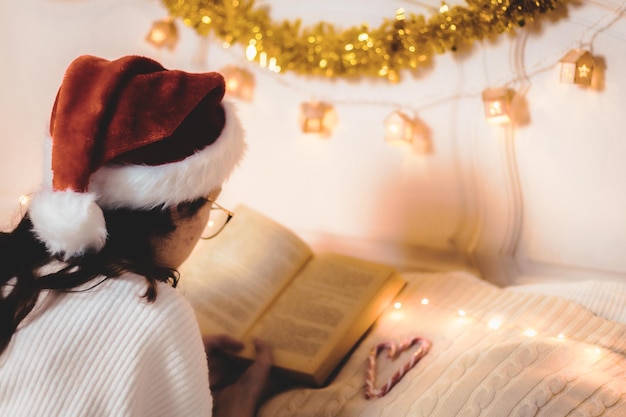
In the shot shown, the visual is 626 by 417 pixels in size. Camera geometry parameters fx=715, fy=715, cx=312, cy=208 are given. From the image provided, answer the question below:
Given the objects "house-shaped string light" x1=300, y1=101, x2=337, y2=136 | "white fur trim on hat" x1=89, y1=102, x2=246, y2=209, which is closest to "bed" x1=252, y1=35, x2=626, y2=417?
"house-shaped string light" x1=300, y1=101, x2=337, y2=136

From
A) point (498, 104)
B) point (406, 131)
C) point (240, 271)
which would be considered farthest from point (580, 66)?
point (240, 271)

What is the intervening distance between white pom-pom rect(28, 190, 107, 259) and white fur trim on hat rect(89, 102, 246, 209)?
0.15 ft

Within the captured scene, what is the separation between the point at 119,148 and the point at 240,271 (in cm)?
52

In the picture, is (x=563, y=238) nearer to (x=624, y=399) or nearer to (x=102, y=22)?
(x=624, y=399)

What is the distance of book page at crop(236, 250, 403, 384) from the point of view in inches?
45.9

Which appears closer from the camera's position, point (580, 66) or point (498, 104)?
point (580, 66)

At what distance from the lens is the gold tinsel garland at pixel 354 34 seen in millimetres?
1276

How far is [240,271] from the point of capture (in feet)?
4.40

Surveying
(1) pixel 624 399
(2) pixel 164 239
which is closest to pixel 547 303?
(1) pixel 624 399

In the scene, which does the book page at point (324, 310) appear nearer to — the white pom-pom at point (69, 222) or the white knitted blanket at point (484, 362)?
the white knitted blanket at point (484, 362)

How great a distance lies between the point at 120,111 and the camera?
88 cm

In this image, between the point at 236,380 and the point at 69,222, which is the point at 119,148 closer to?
the point at 69,222

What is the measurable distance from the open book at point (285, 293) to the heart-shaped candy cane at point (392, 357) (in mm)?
56

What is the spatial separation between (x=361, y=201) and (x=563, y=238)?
1.46 ft
